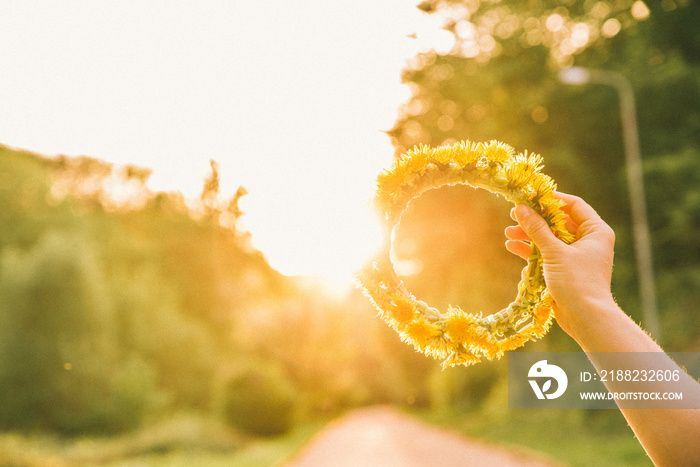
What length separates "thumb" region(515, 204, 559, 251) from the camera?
2256 millimetres

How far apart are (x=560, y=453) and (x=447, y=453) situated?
3.70m

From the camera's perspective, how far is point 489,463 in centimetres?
1535

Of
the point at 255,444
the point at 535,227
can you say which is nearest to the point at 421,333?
the point at 535,227

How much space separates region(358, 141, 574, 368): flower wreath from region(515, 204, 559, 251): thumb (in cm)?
8

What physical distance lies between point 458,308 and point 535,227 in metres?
0.47

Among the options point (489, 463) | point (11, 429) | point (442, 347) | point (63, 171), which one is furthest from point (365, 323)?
point (442, 347)

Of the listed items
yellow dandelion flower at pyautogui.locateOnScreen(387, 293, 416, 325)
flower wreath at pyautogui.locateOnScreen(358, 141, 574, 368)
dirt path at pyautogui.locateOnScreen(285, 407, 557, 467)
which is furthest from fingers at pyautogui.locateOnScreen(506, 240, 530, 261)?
dirt path at pyautogui.locateOnScreen(285, 407, 557, 467)

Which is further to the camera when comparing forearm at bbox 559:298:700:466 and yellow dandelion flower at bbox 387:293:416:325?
yellow dandelion flower at bbox 387:293:416:325

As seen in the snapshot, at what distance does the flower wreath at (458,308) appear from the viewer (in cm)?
245

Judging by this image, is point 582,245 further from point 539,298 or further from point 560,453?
point 560,453

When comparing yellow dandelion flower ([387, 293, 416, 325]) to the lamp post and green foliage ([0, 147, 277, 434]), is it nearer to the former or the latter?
the lamp post

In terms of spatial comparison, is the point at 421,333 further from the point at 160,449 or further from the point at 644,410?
the point at 160,449

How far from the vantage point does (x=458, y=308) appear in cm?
253

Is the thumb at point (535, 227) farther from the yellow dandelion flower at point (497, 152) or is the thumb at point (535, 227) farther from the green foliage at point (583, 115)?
the green foliage at point (583, 115)
